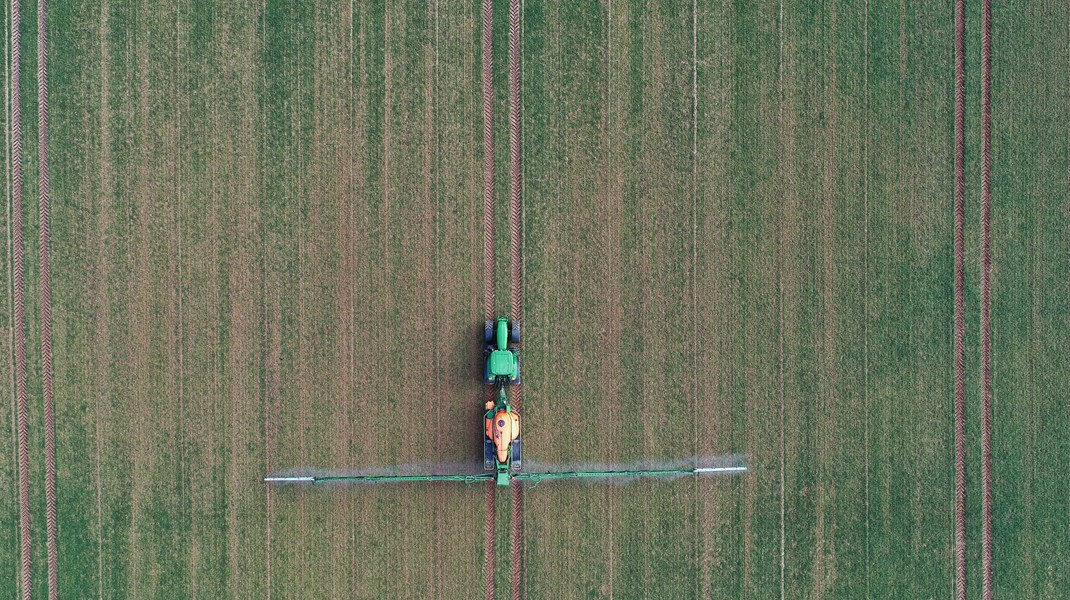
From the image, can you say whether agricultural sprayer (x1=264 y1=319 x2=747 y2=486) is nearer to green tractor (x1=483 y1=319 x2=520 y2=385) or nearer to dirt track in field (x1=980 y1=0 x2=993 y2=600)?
green tractor (x1=483 y1=319 x2=520 y2=385)

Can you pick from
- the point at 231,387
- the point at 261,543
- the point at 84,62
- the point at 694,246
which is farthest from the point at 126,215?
the point at 694,246

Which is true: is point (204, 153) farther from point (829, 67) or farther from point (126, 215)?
point (829, 67)

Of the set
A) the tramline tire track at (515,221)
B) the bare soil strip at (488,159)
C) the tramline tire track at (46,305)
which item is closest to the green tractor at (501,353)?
the tramline tire track at (515,221)

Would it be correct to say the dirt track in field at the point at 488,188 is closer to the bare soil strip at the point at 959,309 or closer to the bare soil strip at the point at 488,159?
the bare soil strip at the point at 488,159

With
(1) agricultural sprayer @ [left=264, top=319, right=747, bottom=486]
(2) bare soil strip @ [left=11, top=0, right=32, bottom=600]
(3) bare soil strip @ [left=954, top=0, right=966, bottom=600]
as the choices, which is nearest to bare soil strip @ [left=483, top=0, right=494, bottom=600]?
(1) agricultural sprayer @ [left=264, top=319, right=747, bottom=486]

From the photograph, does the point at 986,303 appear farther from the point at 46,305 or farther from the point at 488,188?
the point at 46,305

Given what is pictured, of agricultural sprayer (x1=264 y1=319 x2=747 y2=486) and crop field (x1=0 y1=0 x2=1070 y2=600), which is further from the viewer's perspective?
crop field (x1=0 y1=0 x2=1070 y2=600)

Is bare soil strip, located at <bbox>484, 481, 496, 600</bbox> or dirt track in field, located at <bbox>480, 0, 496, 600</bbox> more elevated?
dirt track in field, located at <bbox>480, 0, 496, 600</bbox>
